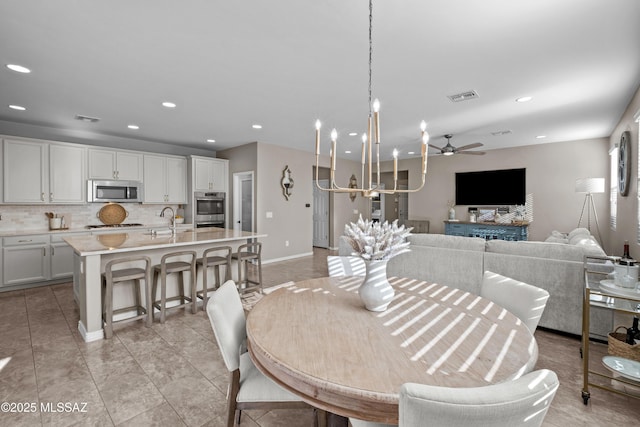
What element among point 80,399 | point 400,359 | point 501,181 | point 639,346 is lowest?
point 80,399

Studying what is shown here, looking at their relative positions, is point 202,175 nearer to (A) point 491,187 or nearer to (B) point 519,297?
(B) point 519,297

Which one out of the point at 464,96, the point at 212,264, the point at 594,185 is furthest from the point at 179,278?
the point at 594,185

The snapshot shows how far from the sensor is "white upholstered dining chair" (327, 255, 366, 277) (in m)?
2.66

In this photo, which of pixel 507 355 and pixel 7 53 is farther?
pixel 7 53

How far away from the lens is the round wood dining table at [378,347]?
94cm

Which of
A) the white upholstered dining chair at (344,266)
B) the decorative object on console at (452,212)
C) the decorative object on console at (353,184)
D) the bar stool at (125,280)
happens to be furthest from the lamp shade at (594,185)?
the bar stool at (125,280)

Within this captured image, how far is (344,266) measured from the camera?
8.91 ft

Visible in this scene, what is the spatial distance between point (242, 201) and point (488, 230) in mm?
5499

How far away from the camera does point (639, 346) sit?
2.06 m

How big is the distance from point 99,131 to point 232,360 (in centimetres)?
556

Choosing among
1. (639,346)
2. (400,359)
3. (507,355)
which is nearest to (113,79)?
(400,359)

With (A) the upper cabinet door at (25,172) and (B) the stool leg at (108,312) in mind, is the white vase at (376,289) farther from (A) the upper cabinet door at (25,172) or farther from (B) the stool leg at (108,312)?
(A) the upper cabinet door at (25,172)

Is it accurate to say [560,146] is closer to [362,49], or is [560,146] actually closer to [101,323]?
[362,49]

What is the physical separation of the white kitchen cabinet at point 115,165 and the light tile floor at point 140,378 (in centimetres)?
262
